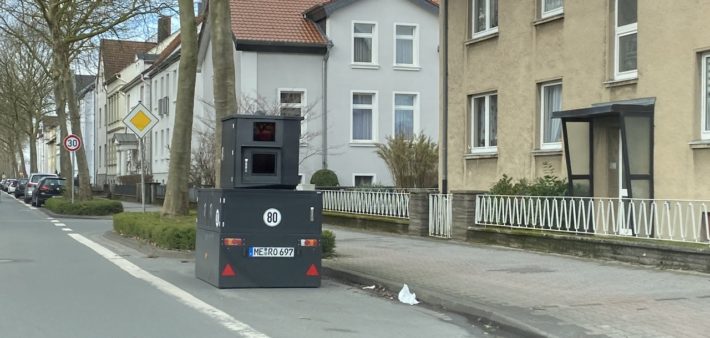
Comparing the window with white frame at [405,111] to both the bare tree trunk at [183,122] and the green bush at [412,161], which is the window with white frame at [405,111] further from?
the bare tree trunk at [183,122]

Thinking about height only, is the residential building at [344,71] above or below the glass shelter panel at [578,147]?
above

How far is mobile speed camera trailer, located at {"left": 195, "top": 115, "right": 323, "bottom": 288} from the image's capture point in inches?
413

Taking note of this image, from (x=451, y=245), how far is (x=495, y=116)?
4741 mm

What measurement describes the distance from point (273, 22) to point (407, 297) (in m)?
25.6

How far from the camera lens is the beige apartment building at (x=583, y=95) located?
13797 millimetres

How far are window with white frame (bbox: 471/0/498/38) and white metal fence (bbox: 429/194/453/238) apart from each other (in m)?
4.49

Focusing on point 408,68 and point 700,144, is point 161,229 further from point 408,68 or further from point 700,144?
point 408,68

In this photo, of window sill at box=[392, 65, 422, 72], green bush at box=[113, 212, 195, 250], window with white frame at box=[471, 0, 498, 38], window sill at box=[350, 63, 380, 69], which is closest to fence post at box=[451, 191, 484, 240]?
window with white frame at box=[471, 0, 498, 38]

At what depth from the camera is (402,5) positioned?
35000 mm

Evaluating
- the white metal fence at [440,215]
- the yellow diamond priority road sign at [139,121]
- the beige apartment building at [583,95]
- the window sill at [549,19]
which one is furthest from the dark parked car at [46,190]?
the window sill at [549,19]

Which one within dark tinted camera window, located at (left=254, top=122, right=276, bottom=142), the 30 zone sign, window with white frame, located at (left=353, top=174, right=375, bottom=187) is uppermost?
the 30 zone sign

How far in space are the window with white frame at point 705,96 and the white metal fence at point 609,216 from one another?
1590 mm

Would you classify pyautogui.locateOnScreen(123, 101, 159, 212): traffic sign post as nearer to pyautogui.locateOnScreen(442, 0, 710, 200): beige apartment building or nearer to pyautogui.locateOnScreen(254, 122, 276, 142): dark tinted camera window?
pyautogui.locateOnScreen(442, 0, 710, 200): beige apartment building

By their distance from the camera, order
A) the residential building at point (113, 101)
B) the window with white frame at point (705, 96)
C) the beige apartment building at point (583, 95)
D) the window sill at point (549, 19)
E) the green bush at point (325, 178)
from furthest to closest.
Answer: the residential building at point (113, 101)
the green bush at point (325, 178)
the window sill at point (549, 19)
the beige apartment building at point (583, 95)
the window with white frame at point (705, 96)
